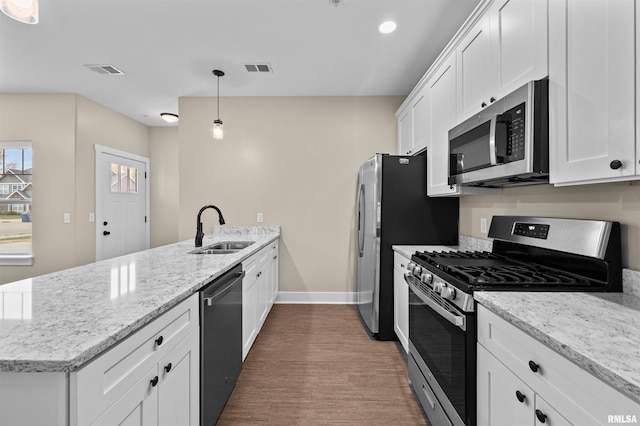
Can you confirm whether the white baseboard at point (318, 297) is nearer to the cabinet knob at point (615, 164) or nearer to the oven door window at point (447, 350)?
the oven door window at point (447, 350)

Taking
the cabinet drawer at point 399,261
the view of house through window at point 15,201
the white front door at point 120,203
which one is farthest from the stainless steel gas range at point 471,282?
the view of house through window at point 15,201

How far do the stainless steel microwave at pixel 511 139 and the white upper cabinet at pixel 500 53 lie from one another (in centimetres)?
9

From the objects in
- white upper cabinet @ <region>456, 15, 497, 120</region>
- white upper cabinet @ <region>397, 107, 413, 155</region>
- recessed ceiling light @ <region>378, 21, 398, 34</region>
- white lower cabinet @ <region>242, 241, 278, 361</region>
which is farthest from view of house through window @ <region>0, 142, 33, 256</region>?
white upper cabinet @ <region>456, 15, 497, 120</region>

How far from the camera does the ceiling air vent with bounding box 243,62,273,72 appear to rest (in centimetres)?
308

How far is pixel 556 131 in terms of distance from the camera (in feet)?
4.23

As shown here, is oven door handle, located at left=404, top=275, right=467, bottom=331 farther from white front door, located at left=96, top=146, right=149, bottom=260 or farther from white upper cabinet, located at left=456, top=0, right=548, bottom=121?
white front door, located at left=96, top=146, right=149, bottom=260

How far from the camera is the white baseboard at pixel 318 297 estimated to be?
3.89 m

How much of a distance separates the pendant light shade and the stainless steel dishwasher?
1.25 meters

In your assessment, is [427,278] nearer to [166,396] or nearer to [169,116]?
[166,396]

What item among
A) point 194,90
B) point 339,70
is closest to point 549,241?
point 339,70

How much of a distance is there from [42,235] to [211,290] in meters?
3.97

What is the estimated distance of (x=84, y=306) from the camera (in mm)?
1011

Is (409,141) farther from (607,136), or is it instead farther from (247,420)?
(247,420)

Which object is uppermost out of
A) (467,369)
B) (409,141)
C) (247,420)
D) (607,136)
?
(409,141)
